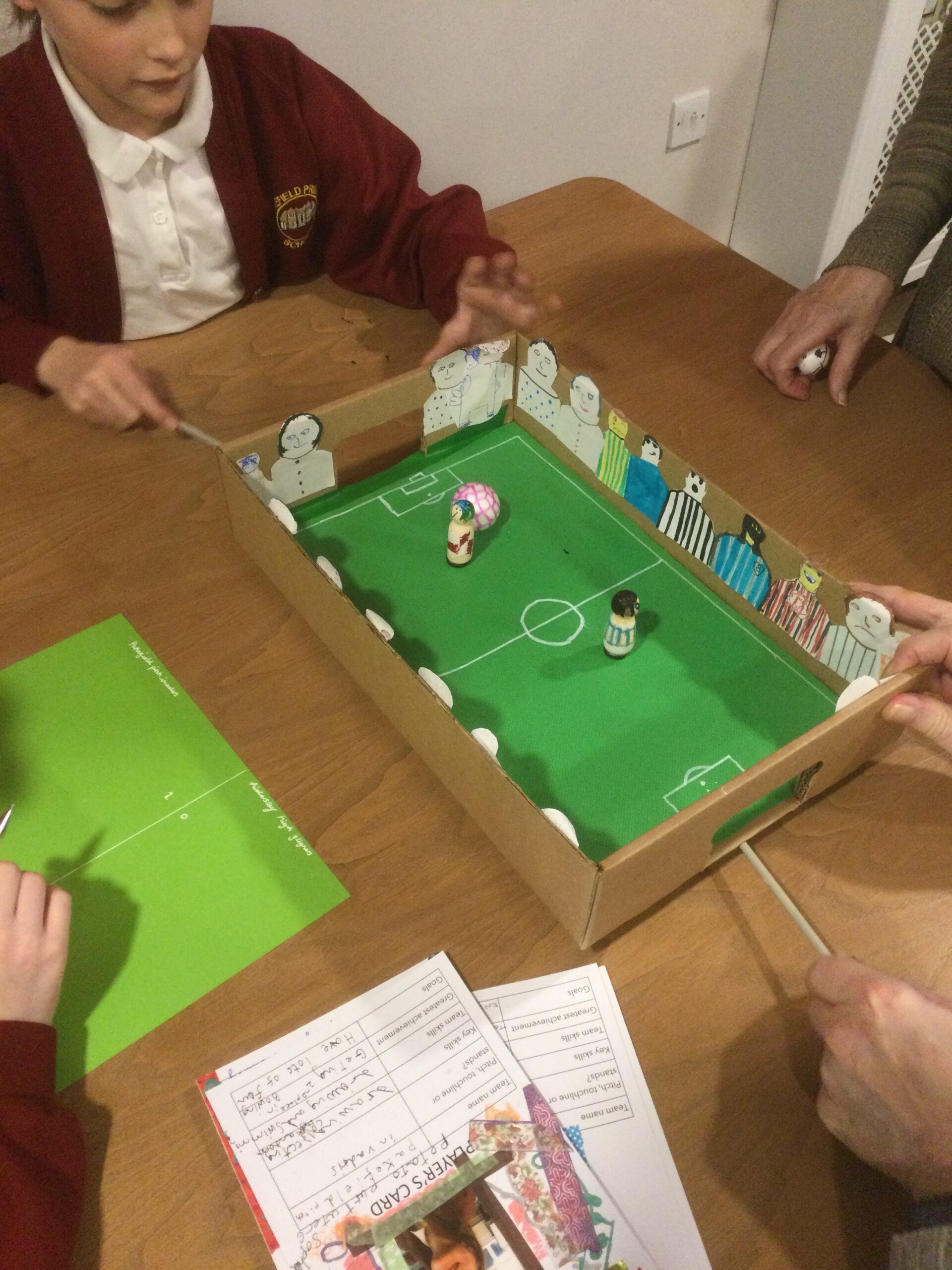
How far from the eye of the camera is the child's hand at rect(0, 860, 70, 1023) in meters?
0.59

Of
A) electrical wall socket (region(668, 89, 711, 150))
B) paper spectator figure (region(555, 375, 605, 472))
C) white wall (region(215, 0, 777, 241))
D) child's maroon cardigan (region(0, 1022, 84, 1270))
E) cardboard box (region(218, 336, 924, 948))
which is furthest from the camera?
electrical wall socket (region(668, 89, 711, 150))

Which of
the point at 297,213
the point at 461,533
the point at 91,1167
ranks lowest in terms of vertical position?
the point at 91,1167

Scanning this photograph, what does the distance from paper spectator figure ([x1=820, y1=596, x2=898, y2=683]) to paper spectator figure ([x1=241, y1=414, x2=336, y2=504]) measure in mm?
494

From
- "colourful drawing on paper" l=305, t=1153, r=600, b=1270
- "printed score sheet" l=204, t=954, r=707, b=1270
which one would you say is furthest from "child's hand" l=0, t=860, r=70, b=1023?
"colourful drawing on paper" l=305, t=1153, r=600, b=1270

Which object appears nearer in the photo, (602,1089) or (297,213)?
(602,1089)

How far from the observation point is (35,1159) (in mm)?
540

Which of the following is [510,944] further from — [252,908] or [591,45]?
[591,45]

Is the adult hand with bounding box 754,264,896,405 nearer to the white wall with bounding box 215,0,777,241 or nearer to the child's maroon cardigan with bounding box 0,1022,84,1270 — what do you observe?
the white wall with bounding box 215,0,777,241

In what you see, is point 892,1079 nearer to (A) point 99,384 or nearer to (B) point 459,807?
(B) point 459,807

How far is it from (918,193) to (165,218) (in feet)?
2.85

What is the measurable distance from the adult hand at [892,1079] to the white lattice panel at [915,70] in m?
1.70

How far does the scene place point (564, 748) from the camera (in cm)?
78

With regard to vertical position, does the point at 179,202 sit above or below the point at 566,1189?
above

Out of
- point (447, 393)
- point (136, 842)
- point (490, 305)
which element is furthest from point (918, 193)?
point (136, 842)
